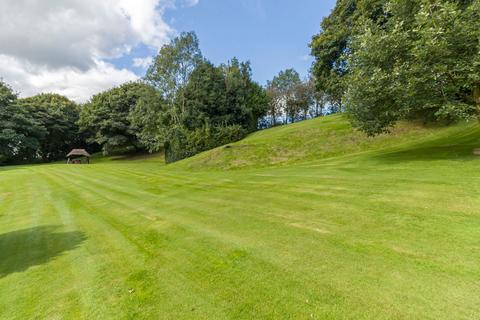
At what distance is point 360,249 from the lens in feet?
13.4

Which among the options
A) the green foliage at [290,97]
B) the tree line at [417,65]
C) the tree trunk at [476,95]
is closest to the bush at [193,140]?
the tree line at [417,65]

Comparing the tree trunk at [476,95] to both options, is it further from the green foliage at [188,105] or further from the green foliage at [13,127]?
the green foliage at [13,127]

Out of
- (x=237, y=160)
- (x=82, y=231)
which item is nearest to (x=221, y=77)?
(x=237, y=160)

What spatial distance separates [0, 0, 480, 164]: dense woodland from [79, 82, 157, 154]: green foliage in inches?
7.1

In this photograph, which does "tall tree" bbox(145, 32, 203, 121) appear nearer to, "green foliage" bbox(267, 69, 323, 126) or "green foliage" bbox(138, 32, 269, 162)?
"green foliage" bbox(138, 32, 269, 162)

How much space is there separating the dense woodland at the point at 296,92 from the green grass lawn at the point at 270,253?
284cm

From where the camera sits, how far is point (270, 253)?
4336 mm

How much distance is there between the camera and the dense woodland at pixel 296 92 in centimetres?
866

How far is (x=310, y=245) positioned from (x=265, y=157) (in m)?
14.9

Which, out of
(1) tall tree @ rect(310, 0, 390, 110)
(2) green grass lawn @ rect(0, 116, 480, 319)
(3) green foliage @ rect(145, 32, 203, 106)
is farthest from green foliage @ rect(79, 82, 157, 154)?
(2) green grass lawn @ rect(0, 116, 480, 319)

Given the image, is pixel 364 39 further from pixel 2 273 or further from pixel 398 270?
pixel 2 273

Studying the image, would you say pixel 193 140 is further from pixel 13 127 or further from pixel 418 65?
pixel 13 127

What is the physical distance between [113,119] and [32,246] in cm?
4163

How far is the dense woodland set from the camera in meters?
8.66
